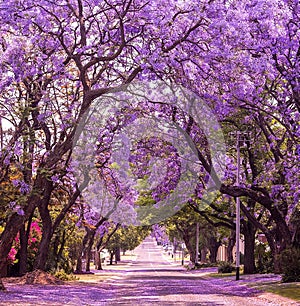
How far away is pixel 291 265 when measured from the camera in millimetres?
28984

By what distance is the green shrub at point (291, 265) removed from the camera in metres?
28.7

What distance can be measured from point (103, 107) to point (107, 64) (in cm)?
411

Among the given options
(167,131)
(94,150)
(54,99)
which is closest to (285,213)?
(167,131)

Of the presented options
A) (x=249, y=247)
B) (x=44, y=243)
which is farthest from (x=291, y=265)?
(x=249, y=247)

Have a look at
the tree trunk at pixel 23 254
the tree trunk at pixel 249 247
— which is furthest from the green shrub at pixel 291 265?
the tree trunk at pixel 23 254

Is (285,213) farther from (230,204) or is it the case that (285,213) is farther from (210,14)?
(210,14)

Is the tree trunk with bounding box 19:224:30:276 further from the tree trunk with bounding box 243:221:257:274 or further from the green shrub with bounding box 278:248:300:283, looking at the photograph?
the tree trunk with bounding box 243:221:257:274

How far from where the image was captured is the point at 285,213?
32.2 metres

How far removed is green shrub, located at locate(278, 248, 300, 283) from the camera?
94.1ft

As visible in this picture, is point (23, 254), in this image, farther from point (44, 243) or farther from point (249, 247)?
point (249, 247)

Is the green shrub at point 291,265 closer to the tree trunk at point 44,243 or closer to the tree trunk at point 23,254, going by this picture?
the tree trunk at point 44,243

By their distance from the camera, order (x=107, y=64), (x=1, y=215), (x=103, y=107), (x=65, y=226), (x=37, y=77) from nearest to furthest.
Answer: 1. (x=107, y=64)
2. (x=37, y=77)
3. (x=103, y=107)
4. (x=1, y=215)
5. (x=65, y=226)

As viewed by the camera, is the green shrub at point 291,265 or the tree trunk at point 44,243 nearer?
the green shrub at point 291,265

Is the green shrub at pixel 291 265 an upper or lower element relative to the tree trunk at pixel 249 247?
lower
